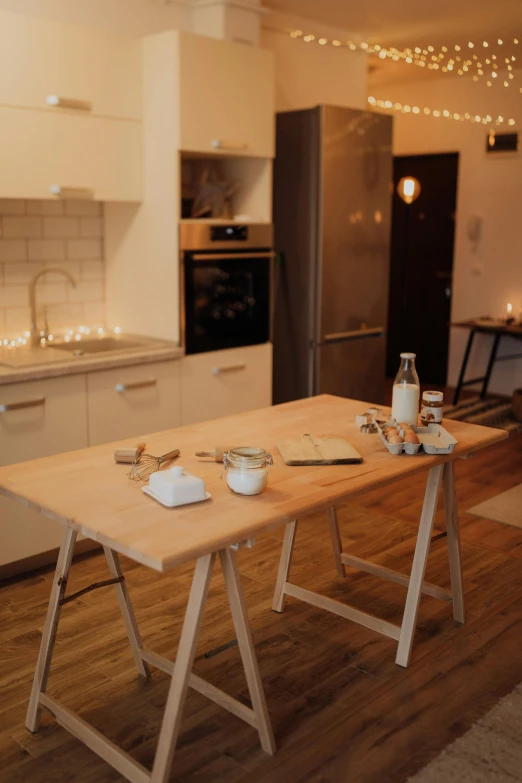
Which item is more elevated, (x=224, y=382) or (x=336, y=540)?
(x=224, y=382)

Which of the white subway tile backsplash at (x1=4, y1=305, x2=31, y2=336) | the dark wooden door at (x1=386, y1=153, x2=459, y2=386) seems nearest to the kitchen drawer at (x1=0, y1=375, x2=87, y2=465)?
the white subway tile backsplash at (x1=4, y1=305, x2=31, y2=336)

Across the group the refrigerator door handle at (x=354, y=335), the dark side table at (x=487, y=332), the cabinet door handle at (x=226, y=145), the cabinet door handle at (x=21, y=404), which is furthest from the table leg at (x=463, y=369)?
the cabinet door handle at (x=21, y=404)

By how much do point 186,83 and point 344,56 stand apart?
2.04 meters

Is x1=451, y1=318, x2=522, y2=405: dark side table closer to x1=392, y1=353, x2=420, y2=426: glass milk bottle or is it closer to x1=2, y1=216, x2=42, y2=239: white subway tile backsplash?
x1=2, y1=216, x2=42, y2=239: white subway tile backsplash

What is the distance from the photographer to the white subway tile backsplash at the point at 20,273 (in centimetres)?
376

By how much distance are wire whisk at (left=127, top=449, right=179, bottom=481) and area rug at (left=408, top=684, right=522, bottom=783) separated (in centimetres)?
107

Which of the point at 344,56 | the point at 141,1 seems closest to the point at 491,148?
the point at 344,56

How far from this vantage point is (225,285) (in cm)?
403

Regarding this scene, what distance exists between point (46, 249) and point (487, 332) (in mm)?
3928

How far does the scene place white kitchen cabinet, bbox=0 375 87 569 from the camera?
3.22m

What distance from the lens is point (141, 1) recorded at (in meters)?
4.01

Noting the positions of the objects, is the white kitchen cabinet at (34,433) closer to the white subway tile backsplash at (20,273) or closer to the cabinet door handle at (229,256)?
the white subway tile backsplash at (20,273)

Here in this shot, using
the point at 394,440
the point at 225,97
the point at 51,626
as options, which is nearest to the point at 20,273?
the point at 225,97

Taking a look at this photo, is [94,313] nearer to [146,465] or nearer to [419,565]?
[146,465]
